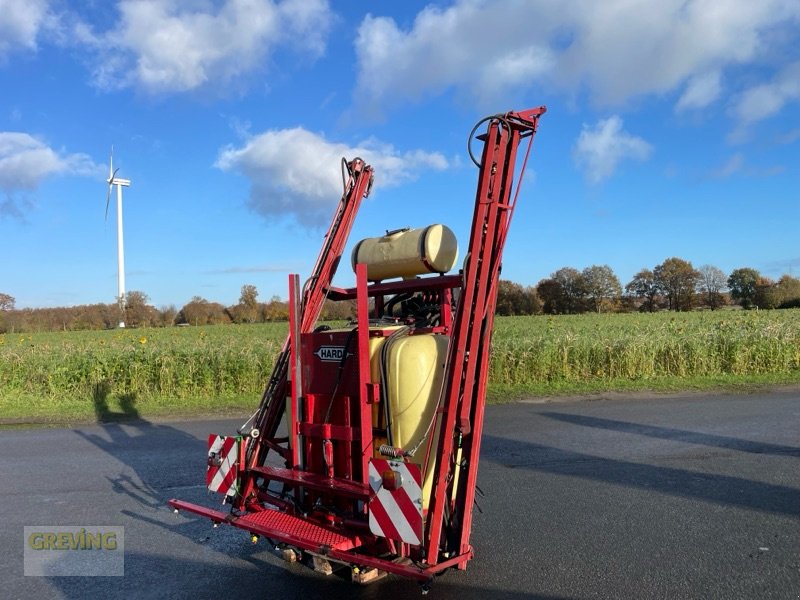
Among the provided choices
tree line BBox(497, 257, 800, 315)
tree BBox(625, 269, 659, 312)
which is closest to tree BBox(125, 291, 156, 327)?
tree line BBox(497, 257, 800, 315)

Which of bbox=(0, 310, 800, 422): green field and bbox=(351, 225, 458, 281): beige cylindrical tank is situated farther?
bbox=(0, 310, 800, 422): green field

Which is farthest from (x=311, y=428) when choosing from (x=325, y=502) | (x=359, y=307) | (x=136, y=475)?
(x=136, y=475)

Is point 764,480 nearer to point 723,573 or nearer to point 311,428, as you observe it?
point 723,573

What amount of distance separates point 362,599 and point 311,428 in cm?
111

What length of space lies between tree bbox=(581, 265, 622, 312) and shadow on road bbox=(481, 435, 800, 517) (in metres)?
46.1

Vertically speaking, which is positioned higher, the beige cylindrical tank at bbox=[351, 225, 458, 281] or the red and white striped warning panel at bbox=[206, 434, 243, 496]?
the beige cylindrical tank at bbox=[351, 225, 458, 281]

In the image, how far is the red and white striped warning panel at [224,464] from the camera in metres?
4.54

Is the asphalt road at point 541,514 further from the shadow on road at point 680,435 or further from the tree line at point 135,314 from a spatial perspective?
the tree line at point 135,314

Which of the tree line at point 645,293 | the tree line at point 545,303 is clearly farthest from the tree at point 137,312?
the tree line at point 645,293

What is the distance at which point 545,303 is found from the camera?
169 ft

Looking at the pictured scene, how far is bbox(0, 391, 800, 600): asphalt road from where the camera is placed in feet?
13.1

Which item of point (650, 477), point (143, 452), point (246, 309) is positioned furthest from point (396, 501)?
point (246, 309)

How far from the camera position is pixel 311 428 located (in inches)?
165

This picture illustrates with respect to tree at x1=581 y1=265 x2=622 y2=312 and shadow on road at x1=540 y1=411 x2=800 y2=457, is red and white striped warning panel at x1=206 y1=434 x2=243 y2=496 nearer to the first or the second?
shadow on road at x1=540 y1=411 x2=800 y2=457
